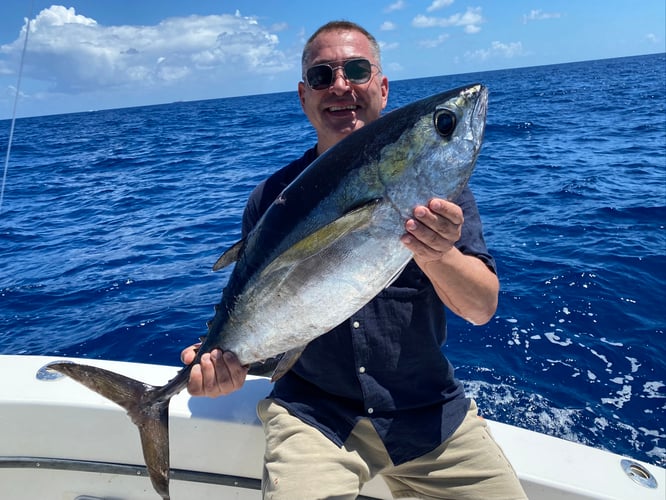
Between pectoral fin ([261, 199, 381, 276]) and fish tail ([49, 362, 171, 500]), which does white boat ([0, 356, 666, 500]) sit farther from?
pectoral fin ([261, 199, 381, 276])

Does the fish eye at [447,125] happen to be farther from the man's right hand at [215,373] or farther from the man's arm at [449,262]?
the man's right hand at [215,373]

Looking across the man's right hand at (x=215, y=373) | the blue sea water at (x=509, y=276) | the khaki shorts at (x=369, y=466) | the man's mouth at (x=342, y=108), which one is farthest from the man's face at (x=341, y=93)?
the blue sea water at (x=509, y=276)

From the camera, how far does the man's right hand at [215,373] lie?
2234mm

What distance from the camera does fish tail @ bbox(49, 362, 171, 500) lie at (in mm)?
2219

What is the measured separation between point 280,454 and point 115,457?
1280 millimetres

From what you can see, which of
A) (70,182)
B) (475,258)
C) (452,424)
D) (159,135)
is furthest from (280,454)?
(159,135)

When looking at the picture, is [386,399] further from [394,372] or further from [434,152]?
[434,152]

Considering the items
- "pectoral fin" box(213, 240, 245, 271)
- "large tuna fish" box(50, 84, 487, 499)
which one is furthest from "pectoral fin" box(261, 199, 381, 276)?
"pectoral fin" box(213, 240, 245, 271)

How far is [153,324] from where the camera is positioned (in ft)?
22.1

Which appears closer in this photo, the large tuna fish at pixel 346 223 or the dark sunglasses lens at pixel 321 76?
the large tuna fish at pixel 346 223

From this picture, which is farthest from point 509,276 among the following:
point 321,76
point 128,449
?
point 128,449

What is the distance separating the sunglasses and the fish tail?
1708 millimetres

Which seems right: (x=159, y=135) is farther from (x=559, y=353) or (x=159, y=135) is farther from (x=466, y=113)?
(x=466, y=113)

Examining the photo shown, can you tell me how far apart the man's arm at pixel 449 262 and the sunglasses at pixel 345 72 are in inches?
42.6
